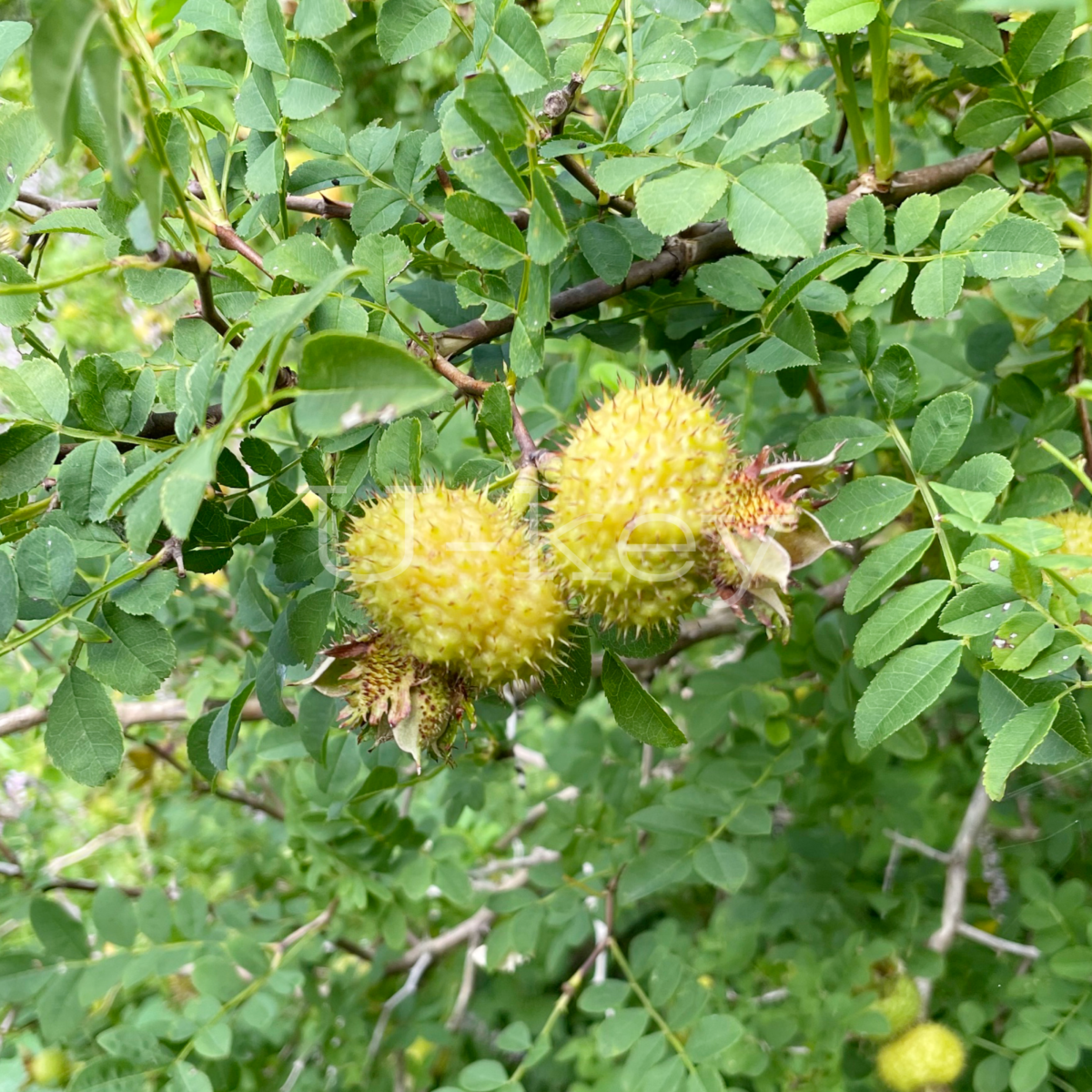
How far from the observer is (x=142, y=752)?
3.00m

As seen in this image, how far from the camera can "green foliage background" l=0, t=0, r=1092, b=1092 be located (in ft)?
3.64

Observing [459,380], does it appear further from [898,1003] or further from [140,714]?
[898,1003]

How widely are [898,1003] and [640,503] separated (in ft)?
4.93

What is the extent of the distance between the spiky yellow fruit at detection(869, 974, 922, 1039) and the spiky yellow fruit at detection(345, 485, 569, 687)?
1321 mm

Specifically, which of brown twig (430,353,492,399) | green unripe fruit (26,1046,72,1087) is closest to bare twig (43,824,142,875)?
green unripe fruit (26,1046,72,1087)

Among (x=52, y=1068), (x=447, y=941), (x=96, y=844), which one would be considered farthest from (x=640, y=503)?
(x=96, y=844)

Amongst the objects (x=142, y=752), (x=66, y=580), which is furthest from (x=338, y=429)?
(x=142, y=752)

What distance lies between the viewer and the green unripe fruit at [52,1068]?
2461 mm

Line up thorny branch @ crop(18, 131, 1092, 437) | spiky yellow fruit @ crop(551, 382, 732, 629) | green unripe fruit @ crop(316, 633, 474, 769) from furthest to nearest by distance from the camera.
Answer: thorny branch @ crop(18, 131, 1092, 437) → green unripe fruit @ crop(316, 633, 474, 769) → spiky yellow fruit @ crop(551, 382, 732, 629)

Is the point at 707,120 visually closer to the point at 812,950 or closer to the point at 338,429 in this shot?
the point at 338,429

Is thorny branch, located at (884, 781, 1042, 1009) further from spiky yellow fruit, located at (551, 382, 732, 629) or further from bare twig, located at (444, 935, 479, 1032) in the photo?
spiky yellow fruit, located at (551, 382, 732, 629)

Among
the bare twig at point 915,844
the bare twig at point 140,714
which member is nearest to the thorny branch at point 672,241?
the bare twig at point 140,714

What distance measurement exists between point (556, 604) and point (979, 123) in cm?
99

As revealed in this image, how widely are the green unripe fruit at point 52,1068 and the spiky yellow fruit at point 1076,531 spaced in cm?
258
